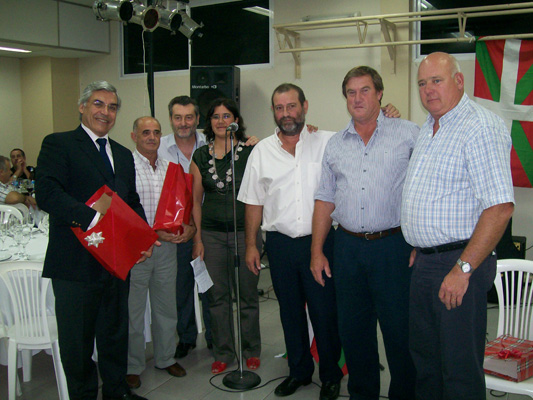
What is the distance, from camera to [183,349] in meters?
3.35

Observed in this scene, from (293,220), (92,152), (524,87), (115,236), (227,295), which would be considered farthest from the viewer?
(524,87)

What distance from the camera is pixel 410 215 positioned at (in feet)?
6.48

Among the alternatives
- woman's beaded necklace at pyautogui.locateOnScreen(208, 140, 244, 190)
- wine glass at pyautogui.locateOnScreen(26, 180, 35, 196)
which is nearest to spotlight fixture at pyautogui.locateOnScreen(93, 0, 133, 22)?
wine glass at pyautogui.locateOnScreen(26, 180, 35, 196)

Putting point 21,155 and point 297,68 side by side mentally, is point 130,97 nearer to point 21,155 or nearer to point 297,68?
point 21,155

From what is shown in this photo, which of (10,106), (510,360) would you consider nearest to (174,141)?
(510,360)

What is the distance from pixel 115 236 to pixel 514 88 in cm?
417

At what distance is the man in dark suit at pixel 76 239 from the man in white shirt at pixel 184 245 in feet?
2.46

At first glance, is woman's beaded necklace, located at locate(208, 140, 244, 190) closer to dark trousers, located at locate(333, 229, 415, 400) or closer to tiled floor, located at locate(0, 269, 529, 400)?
dark trousers, located at locate(333, 229, 415, 400)

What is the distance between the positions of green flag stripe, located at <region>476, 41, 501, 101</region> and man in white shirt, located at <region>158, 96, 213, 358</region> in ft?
10.0

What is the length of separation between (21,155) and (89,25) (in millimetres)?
2134

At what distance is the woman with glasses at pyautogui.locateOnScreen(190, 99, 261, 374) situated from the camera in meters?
3.00

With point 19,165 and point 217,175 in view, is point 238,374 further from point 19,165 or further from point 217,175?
point 19,165

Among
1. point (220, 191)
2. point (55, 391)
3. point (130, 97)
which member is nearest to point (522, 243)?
point (220, 191)

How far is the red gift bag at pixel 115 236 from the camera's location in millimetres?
2174
